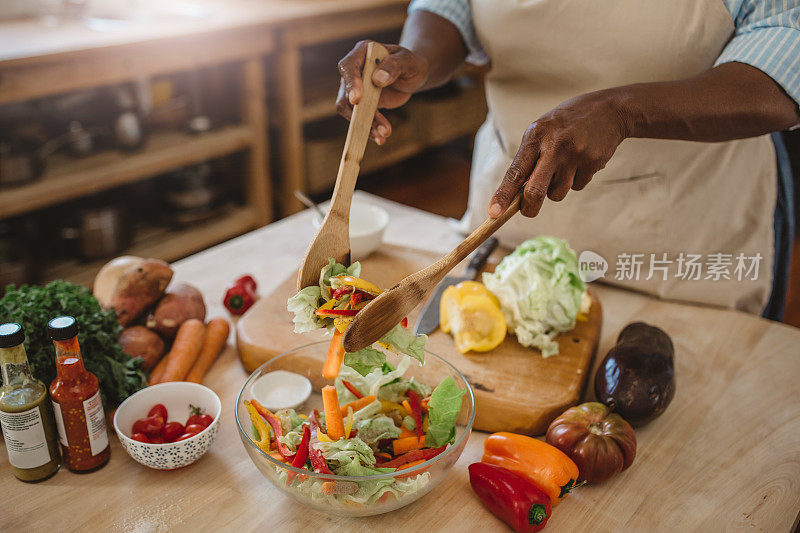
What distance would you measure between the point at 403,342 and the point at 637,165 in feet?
2.52

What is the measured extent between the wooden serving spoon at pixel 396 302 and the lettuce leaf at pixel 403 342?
0.23 ft

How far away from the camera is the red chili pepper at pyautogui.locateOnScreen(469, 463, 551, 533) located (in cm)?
95

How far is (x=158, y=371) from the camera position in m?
1.29

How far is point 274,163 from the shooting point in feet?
11.8

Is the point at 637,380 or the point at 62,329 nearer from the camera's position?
the point at 62,329

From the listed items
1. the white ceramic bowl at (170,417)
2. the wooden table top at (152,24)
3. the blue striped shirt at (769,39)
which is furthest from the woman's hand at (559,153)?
the wooden table top at (152,24)

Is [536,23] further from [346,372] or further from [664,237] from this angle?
[346,372]

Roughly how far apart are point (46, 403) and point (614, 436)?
2.77 feet

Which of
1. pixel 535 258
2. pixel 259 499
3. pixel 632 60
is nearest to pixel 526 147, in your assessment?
pixel 535 258

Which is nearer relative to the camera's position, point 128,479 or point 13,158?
point 128,479

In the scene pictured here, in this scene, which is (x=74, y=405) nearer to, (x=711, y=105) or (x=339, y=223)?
(x=339, y=223)

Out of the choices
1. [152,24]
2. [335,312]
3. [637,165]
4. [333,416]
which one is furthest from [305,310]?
[152,24]

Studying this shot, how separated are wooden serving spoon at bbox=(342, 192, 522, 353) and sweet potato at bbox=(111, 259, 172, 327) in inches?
23.0

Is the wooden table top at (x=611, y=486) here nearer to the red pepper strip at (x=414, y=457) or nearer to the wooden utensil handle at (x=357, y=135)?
the red pepper strip at (x=414, y=457)
